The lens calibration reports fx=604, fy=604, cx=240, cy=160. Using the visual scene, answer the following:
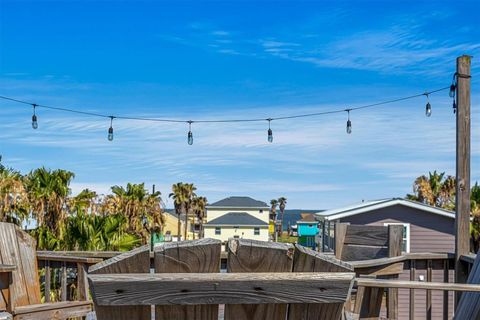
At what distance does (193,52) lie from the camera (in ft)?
47.8

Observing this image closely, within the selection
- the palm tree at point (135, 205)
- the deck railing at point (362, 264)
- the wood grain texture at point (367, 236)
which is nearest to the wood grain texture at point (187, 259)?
the deck railing at point (362, 264)

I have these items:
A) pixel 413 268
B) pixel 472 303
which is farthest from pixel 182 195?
pixel 472 303

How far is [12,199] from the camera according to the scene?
57.1 ft

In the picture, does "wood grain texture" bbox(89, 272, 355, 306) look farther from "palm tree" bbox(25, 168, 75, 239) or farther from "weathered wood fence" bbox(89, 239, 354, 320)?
"palm tree" bbox(25, 168, 75, 239)

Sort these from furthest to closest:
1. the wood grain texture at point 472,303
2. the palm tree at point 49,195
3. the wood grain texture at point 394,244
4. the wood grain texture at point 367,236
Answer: the palm tree at point 49,195
the wood grain texture at point 367,236
the wood grain texture at point 394,244
the wood grain texture at point 472,303

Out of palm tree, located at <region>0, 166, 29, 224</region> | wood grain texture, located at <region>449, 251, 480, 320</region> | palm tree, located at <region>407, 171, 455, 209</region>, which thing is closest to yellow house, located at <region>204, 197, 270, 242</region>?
palm tree, located at <region>407, 171, 455, 209</region>

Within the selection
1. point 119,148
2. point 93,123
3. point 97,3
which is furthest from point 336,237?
point 119,148

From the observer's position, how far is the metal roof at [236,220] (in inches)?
1743

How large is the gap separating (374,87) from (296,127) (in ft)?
7.64

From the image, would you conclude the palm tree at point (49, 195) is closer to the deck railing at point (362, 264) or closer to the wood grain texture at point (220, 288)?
the deck railing at point (362, 264)

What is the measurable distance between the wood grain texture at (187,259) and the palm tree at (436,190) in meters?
29.3

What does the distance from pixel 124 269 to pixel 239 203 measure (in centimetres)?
4607

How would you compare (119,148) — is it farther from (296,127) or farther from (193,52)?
(296,127)

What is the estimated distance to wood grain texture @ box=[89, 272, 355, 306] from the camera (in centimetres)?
160
